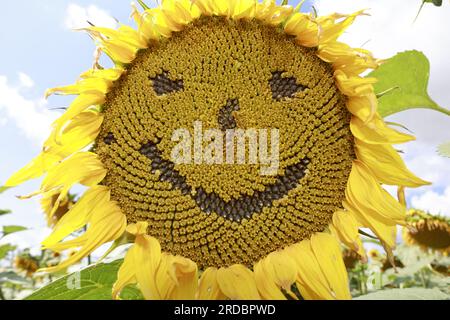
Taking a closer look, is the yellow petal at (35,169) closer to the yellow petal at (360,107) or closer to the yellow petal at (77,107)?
the yellow petal at (77,107)

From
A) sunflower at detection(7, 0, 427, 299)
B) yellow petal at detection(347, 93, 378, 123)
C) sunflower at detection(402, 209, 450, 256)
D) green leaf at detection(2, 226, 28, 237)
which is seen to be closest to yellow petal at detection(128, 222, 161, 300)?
sunflower at detection(7, 0, 427, 299)

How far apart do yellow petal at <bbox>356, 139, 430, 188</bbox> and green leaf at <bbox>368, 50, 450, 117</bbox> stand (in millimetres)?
166

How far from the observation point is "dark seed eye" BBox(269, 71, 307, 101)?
122cm

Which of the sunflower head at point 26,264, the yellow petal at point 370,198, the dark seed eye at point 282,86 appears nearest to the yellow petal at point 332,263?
the yellow petal at point 370,198

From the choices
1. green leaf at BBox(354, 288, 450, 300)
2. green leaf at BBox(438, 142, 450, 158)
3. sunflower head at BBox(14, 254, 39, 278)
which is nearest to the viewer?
green leaf at BBox(354, 288, 450, 300)

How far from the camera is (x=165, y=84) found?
4.07 ft

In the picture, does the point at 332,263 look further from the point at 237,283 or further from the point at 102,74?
the point at 102,74

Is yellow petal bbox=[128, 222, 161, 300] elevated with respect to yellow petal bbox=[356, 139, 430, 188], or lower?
lower

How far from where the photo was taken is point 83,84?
49.1 inches

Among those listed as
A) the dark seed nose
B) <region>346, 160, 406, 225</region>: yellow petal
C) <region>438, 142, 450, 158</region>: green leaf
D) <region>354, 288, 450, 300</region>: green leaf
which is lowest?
<region>354, 288, 450, 300</region>: green leaf

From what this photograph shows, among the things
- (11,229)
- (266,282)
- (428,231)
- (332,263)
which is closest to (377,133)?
(332,263)

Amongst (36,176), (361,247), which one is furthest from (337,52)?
(36,176)

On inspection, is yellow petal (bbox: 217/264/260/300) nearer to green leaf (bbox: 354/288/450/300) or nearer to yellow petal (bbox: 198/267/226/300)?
yellow petal (bbox: 198/267/226/300)

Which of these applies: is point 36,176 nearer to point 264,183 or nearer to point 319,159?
point 264,183
